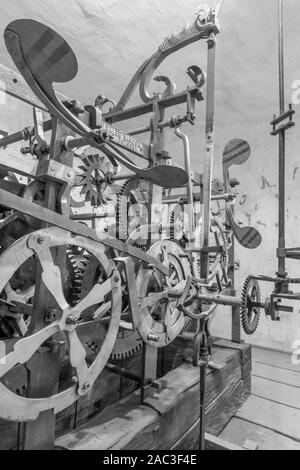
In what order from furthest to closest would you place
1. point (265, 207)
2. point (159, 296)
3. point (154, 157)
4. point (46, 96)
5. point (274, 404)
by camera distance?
point (265, 207)
point (274, 404)
point (154, 157)
point (159, 296)
point (46, 96)

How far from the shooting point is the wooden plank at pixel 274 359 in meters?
2.24

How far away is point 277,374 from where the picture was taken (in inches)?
81.0

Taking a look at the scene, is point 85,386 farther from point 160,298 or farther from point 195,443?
point 195,443

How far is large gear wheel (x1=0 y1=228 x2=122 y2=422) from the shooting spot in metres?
0.56

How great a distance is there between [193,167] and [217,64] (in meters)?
1.12

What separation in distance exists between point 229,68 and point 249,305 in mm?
2055

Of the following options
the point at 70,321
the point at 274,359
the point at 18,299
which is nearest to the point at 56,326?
the point at 70,321

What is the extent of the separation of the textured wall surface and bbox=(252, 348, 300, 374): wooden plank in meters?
0.12

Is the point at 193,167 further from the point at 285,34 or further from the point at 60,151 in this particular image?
the point at 60,151

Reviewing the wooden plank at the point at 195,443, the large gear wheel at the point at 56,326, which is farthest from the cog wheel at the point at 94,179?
the wooden plank at the point at 195,443

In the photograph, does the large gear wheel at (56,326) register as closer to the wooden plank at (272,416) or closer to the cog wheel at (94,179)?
the cog wheel at (94,179)

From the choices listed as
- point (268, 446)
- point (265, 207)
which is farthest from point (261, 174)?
point (268, 446)

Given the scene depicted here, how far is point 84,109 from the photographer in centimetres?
80

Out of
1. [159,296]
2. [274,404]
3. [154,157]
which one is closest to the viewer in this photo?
[159,296]
